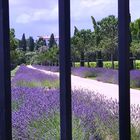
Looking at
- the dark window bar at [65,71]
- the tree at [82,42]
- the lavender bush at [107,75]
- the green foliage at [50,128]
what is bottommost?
the lavender bush at [107,75]

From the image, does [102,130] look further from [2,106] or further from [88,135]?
[2,106]

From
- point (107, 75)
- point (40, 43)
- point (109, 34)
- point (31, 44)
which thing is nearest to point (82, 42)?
point (109, 34)

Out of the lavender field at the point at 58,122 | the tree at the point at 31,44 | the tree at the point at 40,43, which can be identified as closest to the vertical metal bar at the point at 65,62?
the lavender field at the point at 58,122

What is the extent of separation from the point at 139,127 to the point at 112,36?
32.8 metres

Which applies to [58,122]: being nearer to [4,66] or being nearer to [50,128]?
[50,128]

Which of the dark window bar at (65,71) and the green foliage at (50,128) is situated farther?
the green foliage at (50,128)

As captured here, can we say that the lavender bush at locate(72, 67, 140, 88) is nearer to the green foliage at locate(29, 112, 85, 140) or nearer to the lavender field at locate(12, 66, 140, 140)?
the lavender field at locate(12, 66, 140, 140)

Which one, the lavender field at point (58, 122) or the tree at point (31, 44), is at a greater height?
the tree at point (31, 44)

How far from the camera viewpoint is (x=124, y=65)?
120 cm

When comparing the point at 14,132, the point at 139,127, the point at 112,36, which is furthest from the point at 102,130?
the point at 112,36

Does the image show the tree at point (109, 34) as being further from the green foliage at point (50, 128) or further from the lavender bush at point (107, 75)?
the green foliage at point (50, 128)

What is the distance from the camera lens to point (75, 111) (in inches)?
140

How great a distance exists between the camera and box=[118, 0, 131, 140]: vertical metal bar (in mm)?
1194

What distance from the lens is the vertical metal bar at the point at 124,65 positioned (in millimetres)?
1194
